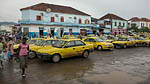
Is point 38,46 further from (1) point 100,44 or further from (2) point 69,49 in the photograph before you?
(1) point 100,44

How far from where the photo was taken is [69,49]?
10070mm

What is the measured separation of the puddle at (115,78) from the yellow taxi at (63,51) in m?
3.51

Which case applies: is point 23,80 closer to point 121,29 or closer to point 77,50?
point 77,50

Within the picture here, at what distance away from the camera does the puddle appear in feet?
19.8

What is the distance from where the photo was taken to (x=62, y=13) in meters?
38.5

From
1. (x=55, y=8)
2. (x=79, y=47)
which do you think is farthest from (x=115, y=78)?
(x=55, y=8)

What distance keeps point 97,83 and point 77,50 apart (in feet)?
16.1

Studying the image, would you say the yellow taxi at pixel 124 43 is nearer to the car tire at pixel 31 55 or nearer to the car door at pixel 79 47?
the car door at pixel 79 47

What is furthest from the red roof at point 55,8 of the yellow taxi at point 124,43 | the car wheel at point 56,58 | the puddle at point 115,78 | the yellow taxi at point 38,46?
the puddle at point 115,78

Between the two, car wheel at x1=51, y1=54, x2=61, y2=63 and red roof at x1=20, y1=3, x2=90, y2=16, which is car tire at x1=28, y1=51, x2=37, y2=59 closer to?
car wheel at x1=51, y1=54, x2=61, y2=63

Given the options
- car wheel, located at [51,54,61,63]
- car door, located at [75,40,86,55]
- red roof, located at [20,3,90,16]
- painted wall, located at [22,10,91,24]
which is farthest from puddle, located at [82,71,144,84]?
red roof, located at [20,3,90,16]

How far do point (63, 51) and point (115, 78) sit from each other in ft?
14.1

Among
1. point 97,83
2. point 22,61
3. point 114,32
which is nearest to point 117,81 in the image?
point 97,83

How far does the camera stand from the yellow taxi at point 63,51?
9219mm
